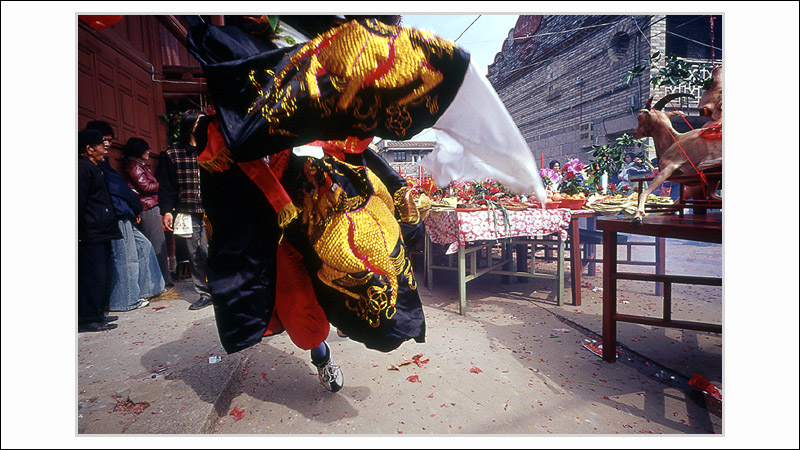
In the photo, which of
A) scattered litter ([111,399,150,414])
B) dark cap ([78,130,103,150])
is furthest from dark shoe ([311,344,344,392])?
dark cap ([78,130,103,150])

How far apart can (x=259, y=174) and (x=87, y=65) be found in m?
3.56

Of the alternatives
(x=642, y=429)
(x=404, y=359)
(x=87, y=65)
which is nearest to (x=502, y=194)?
(x=404, y=359)

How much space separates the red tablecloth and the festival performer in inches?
56.7

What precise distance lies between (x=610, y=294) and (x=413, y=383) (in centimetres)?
143

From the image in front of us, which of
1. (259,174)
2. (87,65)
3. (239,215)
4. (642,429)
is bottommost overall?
(642,429)

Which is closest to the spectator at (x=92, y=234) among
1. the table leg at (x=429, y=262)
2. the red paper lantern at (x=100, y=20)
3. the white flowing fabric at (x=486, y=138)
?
the red paper lantern at (x=100, y=20)

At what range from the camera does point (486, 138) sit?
119cm

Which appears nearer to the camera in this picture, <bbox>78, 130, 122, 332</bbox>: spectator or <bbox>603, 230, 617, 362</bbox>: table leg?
<bbox>603, 230, 617, 362</bbox>: table leg

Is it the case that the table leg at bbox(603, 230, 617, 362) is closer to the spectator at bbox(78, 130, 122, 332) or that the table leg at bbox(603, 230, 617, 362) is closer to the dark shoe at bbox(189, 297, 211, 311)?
the dark shoe at bbox(189, 297, 211, 311)

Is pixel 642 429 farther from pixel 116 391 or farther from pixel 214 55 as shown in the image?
pixel 116 391

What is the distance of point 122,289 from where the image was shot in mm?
3051

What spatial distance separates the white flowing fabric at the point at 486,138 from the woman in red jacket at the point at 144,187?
3.77 meters

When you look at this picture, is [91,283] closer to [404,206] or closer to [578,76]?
[404,206]

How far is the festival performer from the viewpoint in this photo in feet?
3.32
